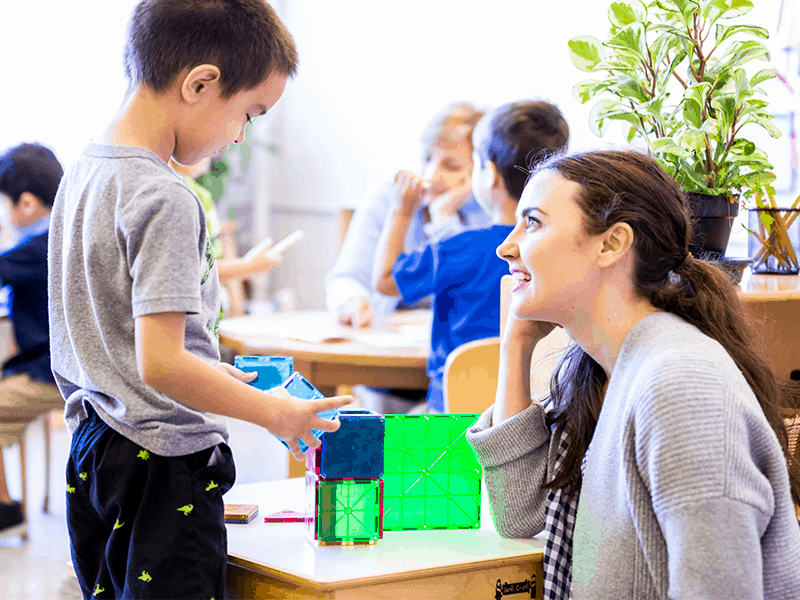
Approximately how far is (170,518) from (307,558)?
0.18m

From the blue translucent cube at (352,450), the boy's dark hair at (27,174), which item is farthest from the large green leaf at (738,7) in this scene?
the boy's dark hair at (27,174)

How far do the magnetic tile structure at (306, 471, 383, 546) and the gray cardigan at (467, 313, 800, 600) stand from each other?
10.2 inches

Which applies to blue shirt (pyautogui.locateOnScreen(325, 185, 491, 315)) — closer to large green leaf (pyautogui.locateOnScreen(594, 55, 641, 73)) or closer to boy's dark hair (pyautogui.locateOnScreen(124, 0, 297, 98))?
large green leaf (pyautogui.locateOnScreen(594, 55, 641, 73))

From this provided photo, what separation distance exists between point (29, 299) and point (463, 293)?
1.49 metres

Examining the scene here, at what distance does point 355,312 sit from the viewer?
252 centimetres

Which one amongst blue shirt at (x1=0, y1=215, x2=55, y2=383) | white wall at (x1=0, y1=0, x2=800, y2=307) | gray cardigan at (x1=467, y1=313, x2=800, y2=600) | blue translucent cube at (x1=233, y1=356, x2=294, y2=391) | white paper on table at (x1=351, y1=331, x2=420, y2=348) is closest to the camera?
gray cardigan at (x1=467, y1=313, x2=800, y2=600)

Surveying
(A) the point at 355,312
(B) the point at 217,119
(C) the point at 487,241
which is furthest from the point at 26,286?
(B) the point at 217,119

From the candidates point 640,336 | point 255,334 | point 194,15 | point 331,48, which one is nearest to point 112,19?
point 331,48

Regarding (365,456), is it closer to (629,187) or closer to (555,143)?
(629,187)

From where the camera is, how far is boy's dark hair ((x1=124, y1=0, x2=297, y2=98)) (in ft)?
3.03

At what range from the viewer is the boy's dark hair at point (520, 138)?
184 centimetres

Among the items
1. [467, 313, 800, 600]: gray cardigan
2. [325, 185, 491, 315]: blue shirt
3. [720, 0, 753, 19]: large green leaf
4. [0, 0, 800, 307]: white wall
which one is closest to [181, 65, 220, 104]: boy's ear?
[467, 313, 800, 600]: gray cardigan

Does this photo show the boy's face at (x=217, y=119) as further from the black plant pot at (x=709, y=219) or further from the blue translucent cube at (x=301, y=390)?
the black plant pot at (x=709, y=219)

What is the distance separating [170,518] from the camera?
924 mm
